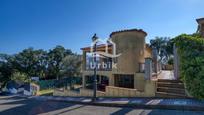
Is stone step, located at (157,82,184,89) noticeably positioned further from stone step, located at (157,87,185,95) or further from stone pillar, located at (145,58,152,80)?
stone pillar, located at (145,58,152,80)

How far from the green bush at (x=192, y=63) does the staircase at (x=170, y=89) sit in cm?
111

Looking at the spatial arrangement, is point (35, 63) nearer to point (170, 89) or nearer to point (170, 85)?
point (170, 85)

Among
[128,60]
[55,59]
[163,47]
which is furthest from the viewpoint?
[55,59]

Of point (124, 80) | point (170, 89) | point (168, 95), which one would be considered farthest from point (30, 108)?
point (170, 89)

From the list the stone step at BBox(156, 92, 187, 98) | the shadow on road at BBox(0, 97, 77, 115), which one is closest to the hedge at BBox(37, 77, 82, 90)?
the shadow on road at BBox(0, 97, 77, 115)

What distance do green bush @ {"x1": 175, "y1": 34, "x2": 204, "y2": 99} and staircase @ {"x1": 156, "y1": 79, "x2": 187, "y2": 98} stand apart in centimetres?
111

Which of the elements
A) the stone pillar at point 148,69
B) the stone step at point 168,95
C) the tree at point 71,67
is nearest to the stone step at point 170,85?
the stone step at point 168,95

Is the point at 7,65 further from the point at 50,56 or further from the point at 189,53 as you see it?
the point at 189,53

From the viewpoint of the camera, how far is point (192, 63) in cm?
975

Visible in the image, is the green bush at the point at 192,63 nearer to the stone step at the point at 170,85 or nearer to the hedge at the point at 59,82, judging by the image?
the stone step at the point at 170,85

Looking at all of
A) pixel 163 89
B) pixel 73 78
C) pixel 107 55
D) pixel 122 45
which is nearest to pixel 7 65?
pixel 73 78

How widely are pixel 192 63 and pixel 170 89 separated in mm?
2717

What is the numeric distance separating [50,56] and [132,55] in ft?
111

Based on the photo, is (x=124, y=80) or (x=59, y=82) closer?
(x=124, y=80)
